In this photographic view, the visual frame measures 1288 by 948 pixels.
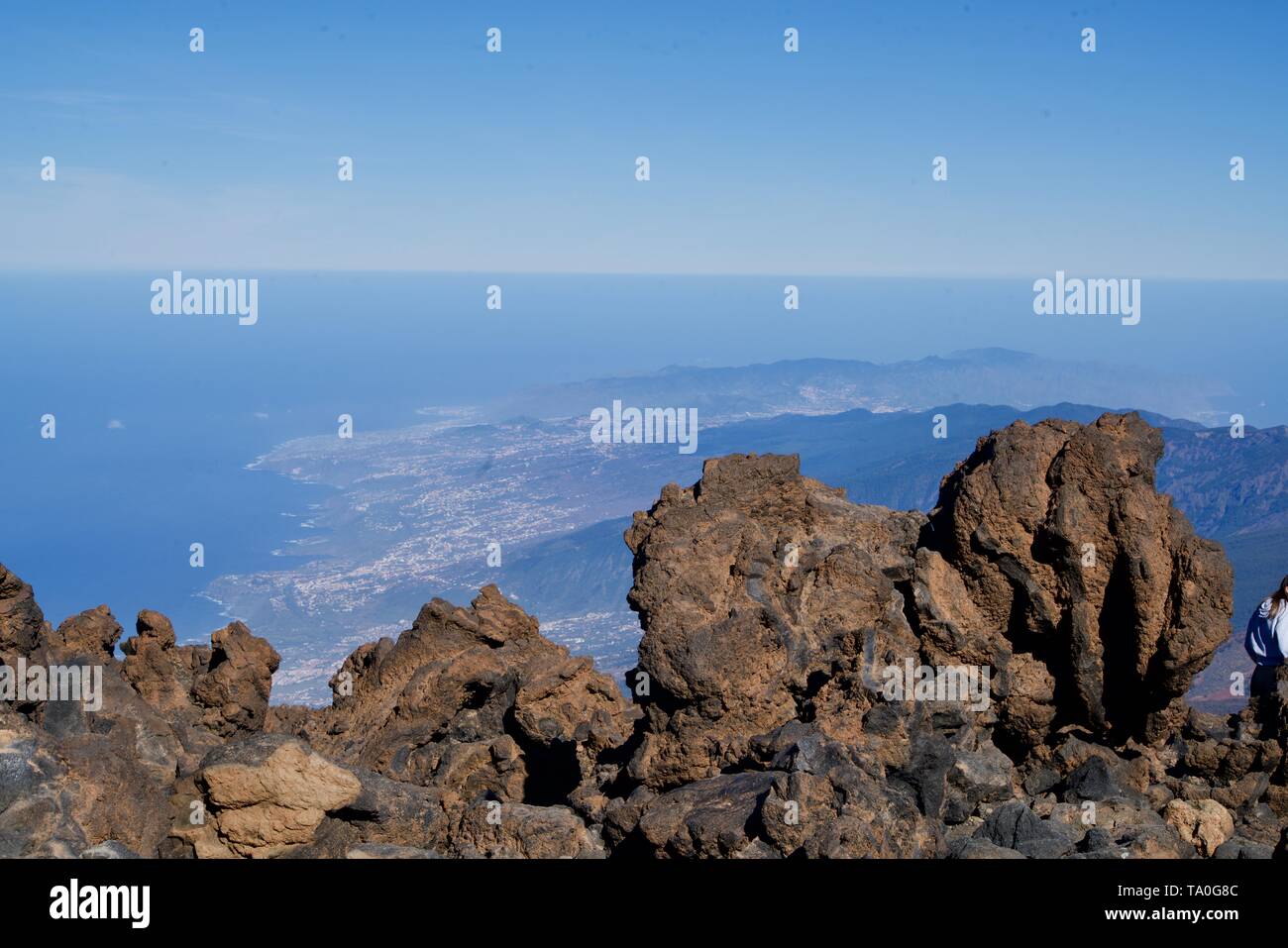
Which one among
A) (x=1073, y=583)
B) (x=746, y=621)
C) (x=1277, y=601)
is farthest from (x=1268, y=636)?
(x=746, y=621)

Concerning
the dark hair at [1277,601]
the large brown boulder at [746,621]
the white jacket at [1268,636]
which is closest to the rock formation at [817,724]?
the large brown boulder at [746,621]

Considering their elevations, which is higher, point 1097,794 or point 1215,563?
point 1215,563

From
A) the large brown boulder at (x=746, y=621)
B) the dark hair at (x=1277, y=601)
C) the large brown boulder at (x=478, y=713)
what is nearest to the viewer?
the large brown boulder at (x=746, y=621)

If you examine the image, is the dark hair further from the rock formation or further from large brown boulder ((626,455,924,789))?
large brown boulder ((626,455,924,789))

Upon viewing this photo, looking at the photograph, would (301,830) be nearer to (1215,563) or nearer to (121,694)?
(121,694)

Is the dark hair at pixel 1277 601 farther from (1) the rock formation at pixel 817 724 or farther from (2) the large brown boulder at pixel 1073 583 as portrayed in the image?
(2) the large brown boulder at pixel 1073 583

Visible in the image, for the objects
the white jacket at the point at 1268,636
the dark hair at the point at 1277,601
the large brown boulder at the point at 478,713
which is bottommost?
the large brown boulder at the point at 478,713

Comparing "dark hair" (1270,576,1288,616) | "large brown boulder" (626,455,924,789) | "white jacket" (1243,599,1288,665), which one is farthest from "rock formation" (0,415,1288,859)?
"dark hair" (1270,576,1288,616)

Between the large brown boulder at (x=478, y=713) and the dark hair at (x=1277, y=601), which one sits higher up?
the dark hair at (x=1277, y=601)
